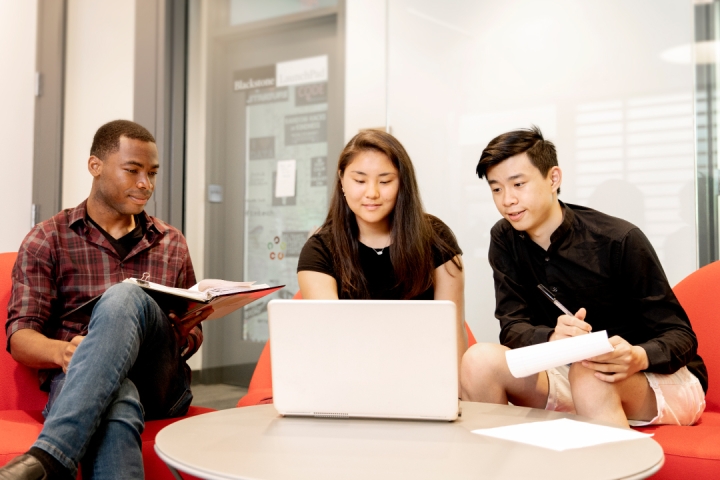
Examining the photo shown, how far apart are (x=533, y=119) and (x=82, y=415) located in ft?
7.16

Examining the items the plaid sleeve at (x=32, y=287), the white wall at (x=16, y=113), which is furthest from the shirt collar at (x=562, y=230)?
the white wall at (x=16, y=113)

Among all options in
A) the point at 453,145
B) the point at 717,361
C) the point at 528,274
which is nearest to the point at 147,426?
the point at 528,274

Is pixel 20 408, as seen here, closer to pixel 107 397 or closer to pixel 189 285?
pixel 189 285

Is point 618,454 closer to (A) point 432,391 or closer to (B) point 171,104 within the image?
(A) point 432,391

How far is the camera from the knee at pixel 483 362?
1646 mm

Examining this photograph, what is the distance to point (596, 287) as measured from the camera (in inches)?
70.4

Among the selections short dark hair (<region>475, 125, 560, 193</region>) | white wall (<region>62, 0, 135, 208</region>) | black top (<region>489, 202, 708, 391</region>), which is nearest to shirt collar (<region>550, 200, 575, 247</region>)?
black top (<region>489, 202, 708, 391</region>)

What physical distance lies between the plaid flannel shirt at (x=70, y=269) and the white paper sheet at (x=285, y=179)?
149cm

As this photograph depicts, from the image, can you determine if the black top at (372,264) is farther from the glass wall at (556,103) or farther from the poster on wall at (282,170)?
the poster on wall at (282,170)

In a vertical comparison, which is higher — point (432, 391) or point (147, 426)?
point (432, 391)

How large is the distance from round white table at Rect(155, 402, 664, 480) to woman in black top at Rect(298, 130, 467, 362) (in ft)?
2.13

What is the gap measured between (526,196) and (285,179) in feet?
6.49

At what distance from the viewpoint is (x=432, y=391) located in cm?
123

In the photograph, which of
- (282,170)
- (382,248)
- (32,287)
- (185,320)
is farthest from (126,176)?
(282,170)
